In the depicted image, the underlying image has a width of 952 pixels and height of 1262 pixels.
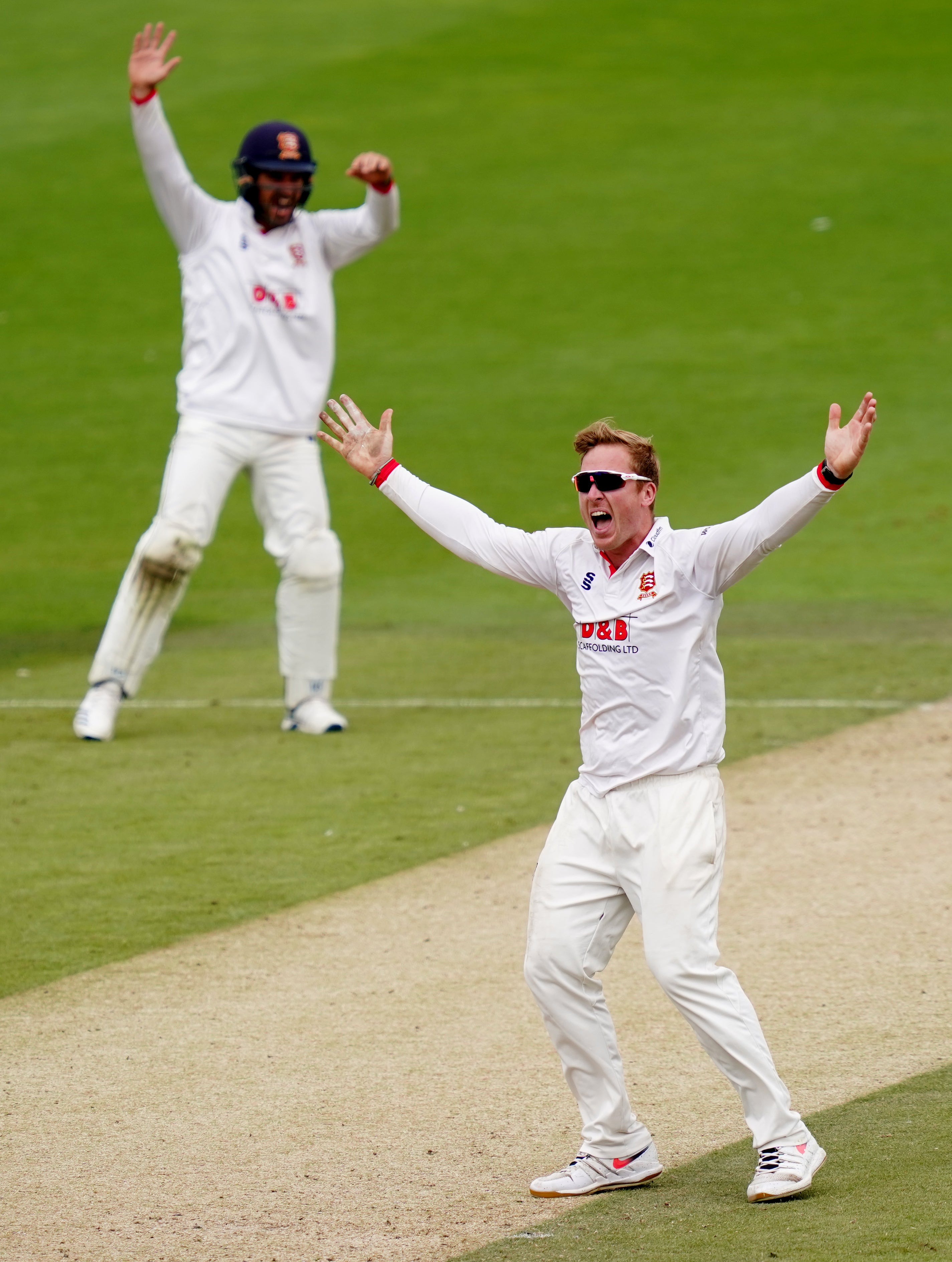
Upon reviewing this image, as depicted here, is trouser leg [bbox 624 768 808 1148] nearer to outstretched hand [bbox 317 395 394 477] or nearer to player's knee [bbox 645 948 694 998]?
player's knee [bbox 645 948 694 998]

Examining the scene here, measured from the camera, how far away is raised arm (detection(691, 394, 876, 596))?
5.08 m

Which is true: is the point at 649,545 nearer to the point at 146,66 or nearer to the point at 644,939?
the point at 644,939

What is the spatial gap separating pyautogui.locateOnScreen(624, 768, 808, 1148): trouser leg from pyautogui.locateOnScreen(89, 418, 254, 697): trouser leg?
5929mm

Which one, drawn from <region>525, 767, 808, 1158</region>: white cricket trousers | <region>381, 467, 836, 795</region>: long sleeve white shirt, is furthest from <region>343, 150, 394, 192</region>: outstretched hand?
<region>525, 767, 808, 1158</region>: white cricket trousers

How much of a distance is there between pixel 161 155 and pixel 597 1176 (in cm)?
715

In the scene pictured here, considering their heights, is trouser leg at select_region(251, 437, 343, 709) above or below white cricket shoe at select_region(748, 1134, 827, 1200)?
above

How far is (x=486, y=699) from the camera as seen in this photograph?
39.4 feet

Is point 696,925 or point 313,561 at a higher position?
point 313,561

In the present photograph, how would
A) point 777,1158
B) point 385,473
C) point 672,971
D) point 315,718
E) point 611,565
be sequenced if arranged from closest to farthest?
point 777,1158 → point 672,971 → point 611,565 → point 385,473 → point 315,718

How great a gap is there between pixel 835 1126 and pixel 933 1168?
45 centimetres

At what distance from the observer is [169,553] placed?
10.8 meters

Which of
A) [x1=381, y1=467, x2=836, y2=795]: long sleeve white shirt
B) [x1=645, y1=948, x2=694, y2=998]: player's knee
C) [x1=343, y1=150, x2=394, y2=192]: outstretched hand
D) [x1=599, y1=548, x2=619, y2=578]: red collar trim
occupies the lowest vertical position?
[x1=645, y1=948, x2=694, y2=998]: player's knee

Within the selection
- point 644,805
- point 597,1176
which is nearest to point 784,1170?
point 597,1176

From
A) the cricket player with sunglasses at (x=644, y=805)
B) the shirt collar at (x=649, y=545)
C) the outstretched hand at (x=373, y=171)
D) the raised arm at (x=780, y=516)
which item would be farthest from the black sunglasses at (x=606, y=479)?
the outstretched hand at (x=373, y=171)
